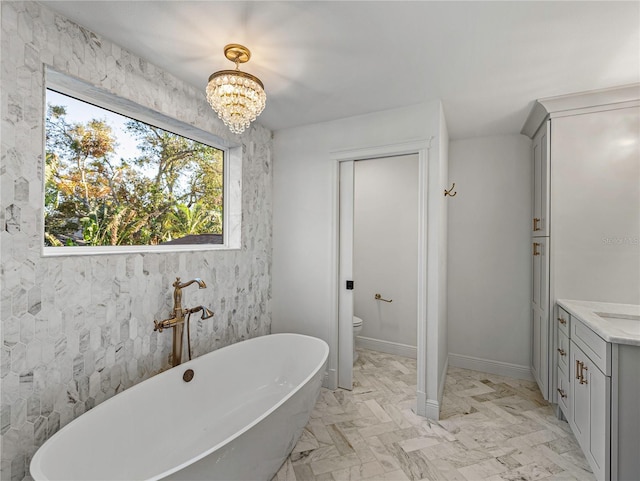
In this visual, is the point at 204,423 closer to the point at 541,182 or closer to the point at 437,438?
the point at 437,438

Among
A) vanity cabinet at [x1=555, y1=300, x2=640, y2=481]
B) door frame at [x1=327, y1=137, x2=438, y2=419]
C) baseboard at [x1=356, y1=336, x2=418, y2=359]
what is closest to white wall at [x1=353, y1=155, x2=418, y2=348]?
baseboard at [x1=356, y1=336, x2=418, y2=359]

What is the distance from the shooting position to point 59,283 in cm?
152

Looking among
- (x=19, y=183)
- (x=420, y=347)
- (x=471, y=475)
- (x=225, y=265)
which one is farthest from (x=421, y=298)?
(x=19, y=183)

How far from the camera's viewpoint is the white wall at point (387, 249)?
3.03 m

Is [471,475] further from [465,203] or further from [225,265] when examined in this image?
[465,203]

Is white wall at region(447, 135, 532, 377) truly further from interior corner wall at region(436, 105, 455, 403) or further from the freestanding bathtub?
the freestanding bathtub

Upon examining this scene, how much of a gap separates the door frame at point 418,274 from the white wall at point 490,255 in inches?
44.1

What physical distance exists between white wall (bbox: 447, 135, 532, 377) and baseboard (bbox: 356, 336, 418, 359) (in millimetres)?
538

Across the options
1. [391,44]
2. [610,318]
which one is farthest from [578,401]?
[391,44]

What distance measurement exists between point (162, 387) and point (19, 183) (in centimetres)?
126

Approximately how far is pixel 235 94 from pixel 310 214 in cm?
148

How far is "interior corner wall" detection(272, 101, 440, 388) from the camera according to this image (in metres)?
2.75

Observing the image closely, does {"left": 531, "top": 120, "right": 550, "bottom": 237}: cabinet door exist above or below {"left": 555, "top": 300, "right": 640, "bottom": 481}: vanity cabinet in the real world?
above

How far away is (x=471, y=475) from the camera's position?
1.78 m
